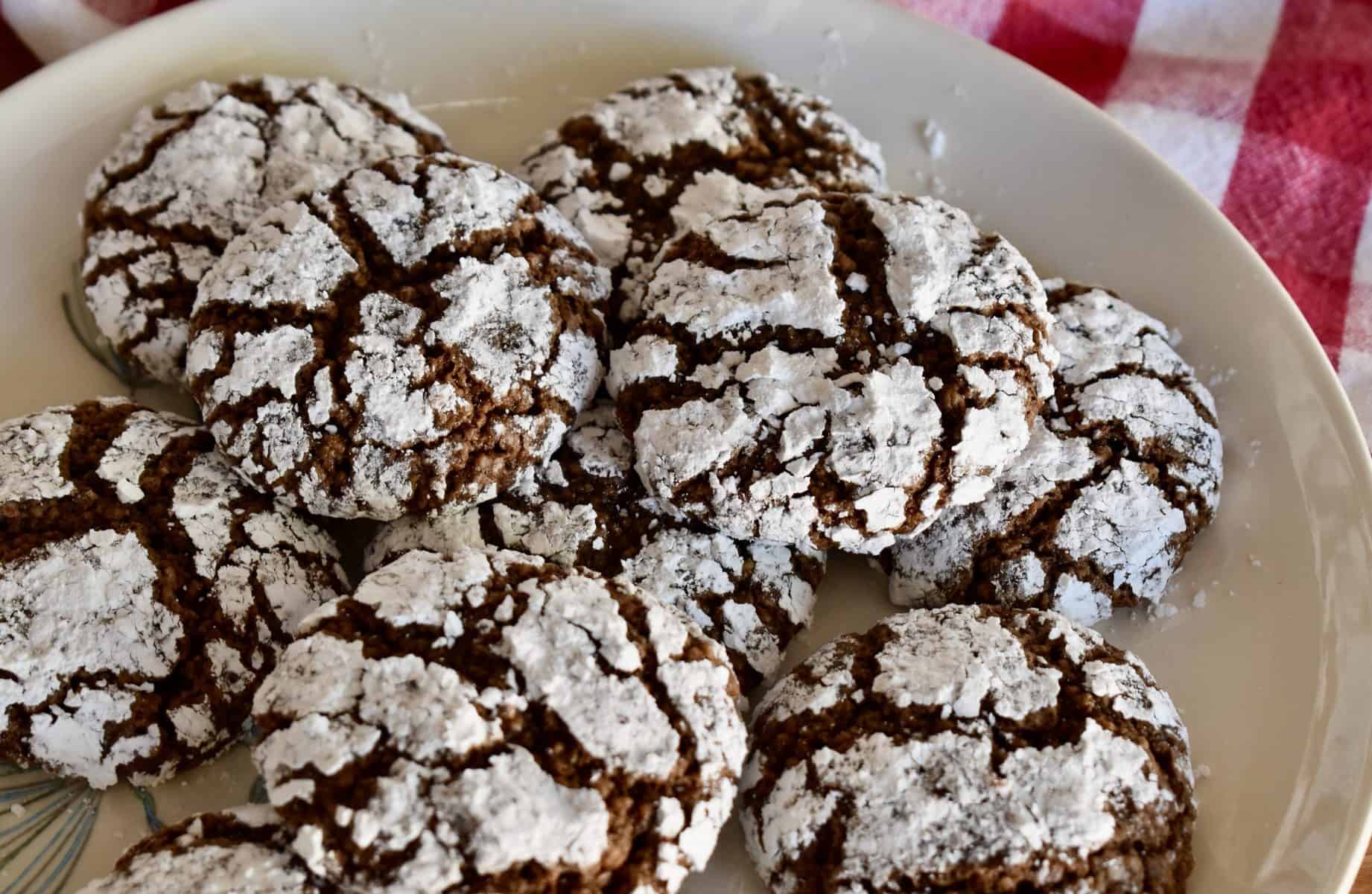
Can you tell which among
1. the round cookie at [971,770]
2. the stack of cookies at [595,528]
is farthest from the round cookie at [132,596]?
the round cookie at [971,770]

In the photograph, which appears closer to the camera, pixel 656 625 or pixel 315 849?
pixel 315 849

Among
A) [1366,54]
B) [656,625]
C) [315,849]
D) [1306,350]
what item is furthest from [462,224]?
[1366,54]

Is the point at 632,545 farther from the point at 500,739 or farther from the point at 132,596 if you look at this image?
the point at 132,596

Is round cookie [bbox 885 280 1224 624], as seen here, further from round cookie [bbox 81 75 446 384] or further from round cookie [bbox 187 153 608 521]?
round cookie [bbox 81 75 446 384]

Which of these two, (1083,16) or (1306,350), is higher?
(1083,16)

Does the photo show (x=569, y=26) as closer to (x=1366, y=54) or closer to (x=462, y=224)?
(x=462, y=224)

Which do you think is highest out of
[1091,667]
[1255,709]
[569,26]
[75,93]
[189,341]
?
[569,26]

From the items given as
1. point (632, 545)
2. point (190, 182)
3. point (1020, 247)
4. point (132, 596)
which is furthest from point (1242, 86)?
point (132, 596)

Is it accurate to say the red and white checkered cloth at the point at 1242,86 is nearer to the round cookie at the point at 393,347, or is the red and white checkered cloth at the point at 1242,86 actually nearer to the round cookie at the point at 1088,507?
the round cookie at the point at 1088,507
